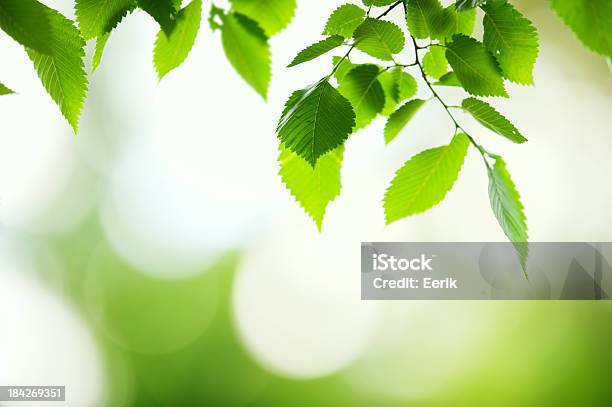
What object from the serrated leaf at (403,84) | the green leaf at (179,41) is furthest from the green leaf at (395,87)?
the green leaf at (179,41)

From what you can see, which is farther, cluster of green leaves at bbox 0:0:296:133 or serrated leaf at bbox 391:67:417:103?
serrated leaf at bbox 391:67:417:103

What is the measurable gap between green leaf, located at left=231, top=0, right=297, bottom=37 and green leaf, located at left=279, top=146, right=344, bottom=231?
96 mm

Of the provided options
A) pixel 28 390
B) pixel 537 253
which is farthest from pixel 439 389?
pixel 28 390

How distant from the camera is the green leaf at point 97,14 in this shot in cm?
19

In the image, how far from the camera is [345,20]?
0.26m

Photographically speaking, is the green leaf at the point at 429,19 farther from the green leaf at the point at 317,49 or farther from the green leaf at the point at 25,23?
the green leaf at the point at 25,23

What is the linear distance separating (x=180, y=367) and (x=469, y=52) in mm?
3028

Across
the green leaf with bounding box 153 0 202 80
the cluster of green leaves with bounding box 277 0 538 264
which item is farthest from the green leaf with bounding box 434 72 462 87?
the green leaf with bounding box 153 0 202 80

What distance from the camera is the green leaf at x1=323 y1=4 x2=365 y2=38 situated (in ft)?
0.86

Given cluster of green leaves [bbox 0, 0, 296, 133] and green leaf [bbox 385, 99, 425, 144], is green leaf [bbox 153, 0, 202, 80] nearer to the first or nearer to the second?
cluster of green leaves [bbox 0, 0, 296, 133]

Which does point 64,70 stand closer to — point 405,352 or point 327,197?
point 327,197

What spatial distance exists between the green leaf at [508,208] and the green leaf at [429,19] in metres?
0.07

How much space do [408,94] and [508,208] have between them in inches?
3.3

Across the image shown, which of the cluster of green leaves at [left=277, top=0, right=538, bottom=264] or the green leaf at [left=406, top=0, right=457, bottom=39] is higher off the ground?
the green leaf at [left=406, top=0, right=457, bottom=39]
